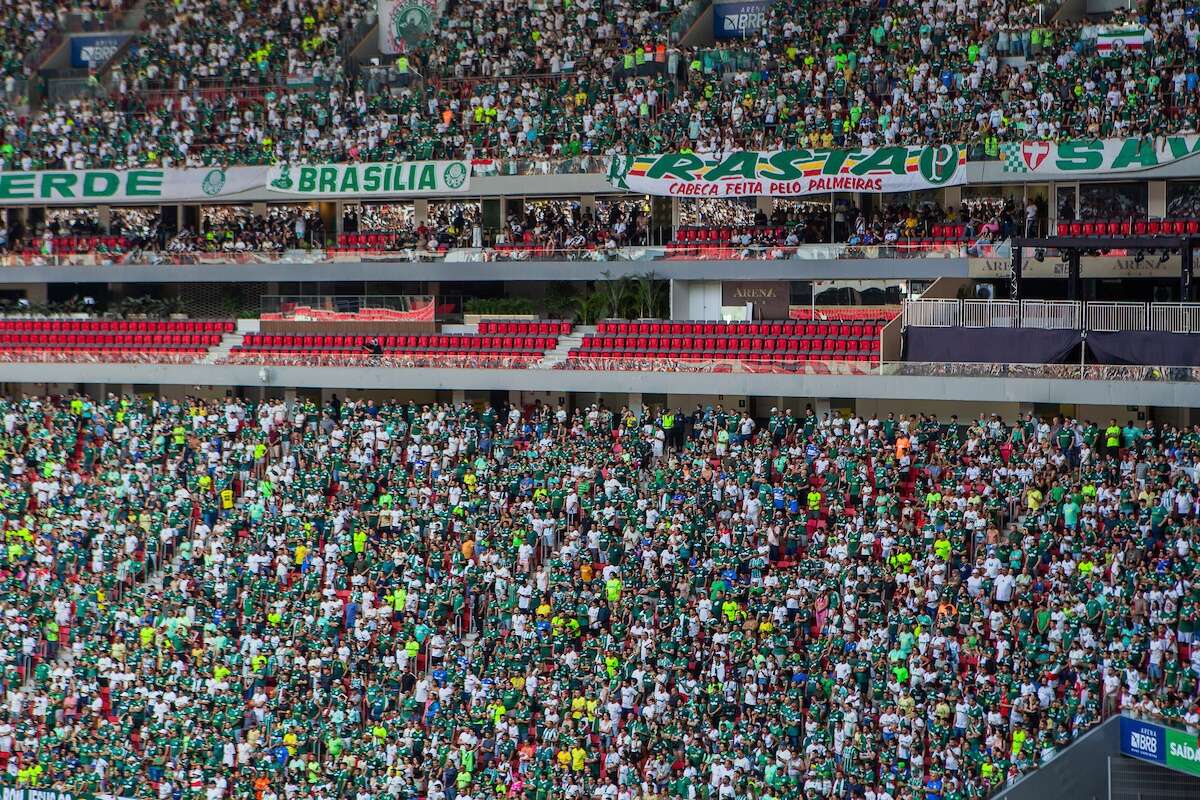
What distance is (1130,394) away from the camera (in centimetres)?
3005

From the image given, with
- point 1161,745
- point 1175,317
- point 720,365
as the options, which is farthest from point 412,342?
point 1161,745

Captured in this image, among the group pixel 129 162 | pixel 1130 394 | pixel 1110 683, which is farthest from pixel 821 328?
pixel 129 162

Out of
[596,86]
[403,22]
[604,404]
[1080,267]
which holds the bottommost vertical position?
[604,404]

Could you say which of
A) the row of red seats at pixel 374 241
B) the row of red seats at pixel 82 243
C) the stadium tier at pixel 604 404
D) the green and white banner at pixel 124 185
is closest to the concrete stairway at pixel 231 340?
the stadium tier at pixel 604 404

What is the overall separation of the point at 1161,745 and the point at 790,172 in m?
18.0

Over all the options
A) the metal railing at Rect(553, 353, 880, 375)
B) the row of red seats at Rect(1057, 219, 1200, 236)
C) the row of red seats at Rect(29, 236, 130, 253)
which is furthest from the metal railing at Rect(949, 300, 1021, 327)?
the row of red seats at Rect(29, 236, 130, 253)

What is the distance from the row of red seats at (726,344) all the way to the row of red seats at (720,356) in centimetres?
21

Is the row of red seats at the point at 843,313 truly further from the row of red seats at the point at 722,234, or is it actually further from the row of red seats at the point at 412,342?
the row of red seats at the point at 412,342

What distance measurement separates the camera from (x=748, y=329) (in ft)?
117

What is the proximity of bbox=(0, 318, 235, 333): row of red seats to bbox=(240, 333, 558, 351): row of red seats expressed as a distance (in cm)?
181

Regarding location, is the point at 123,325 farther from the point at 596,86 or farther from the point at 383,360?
the point at 596,86

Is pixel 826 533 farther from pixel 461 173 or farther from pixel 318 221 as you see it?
pixel 318 221

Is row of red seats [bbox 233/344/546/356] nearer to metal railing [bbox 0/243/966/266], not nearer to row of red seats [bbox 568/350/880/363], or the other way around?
row of red seats [bbox 568/350/880/363]

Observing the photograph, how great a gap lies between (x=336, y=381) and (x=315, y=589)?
7643mm
